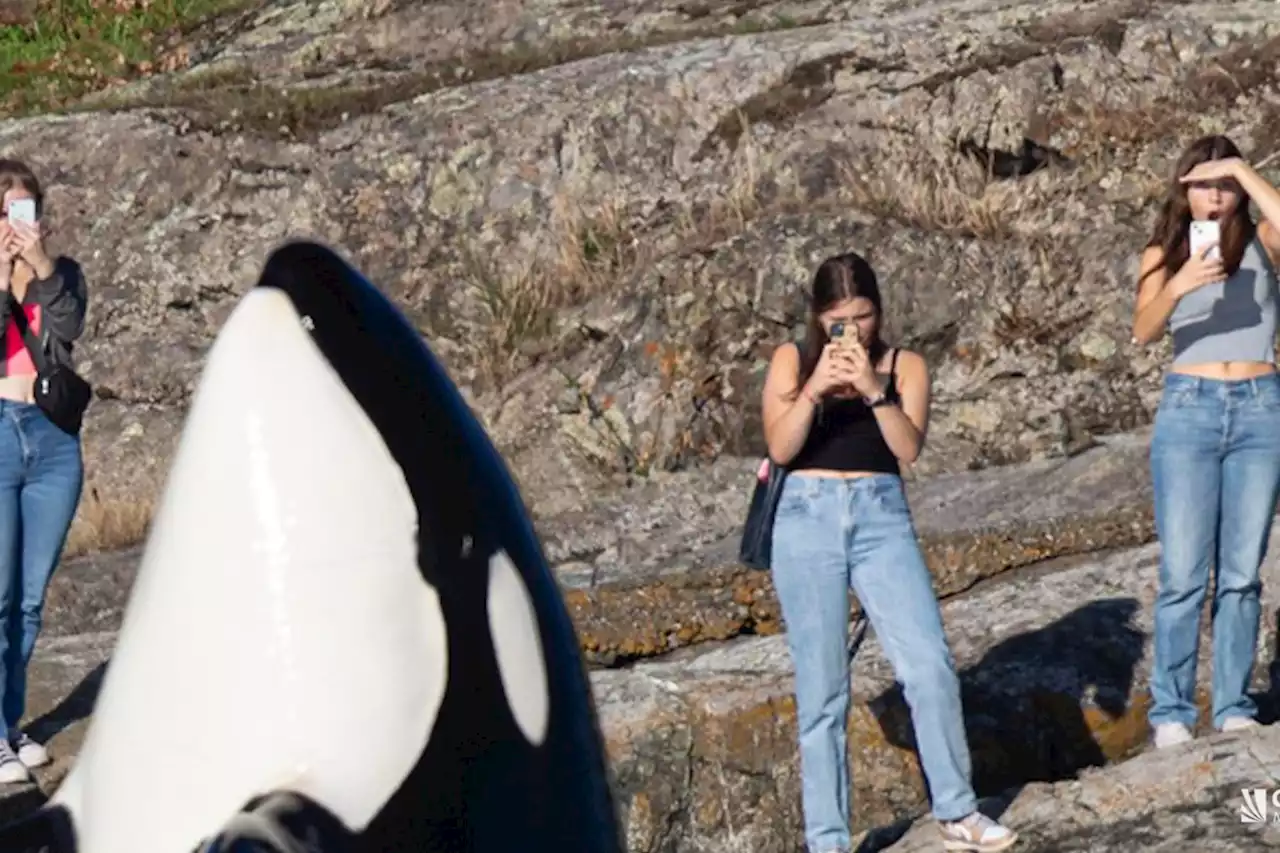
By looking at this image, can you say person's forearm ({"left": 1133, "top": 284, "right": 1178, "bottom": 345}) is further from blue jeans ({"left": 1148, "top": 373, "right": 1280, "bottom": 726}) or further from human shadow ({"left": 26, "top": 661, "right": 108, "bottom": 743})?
human shadow ({"left": 26, "top": 661, "right": 108, "bottom": 743})

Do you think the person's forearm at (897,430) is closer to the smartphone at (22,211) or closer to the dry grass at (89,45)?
the smartphone at (22,211)

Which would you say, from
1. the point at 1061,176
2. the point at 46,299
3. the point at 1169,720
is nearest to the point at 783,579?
the point at 1169,720

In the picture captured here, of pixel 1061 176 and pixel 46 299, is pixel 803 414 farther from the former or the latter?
pixel 1061 176

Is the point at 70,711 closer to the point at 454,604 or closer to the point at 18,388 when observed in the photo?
the point at 18,388

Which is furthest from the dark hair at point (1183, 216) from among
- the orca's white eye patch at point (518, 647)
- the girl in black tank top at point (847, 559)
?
the orca's white eye patch at point (518, 647)

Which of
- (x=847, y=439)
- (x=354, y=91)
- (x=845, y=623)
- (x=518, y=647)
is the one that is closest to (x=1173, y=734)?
(x=845, y=623)

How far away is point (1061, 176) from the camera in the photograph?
11.6 m

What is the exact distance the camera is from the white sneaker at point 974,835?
211 inches

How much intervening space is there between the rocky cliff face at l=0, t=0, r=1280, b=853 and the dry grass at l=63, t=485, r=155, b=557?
34 millimetres

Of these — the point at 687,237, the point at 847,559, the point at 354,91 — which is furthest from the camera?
the point at 354,91

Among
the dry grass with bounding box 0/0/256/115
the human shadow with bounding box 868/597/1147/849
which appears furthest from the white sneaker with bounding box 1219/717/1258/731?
the dry grass with bounding box 0/0/256/115

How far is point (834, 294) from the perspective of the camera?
5.29 m

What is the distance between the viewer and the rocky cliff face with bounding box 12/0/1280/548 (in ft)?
34.5

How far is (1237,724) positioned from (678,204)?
6.55 meters
